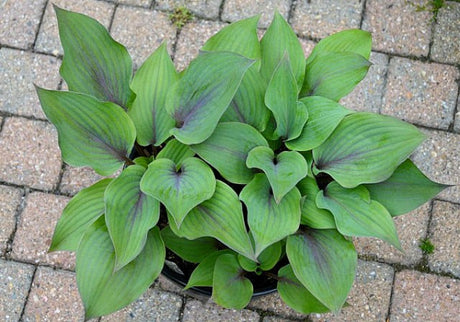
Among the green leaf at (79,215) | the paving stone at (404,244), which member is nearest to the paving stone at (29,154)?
the green leaf at (79,215)

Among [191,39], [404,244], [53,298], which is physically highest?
[191,39]

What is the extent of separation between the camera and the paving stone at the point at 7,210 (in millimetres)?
2178

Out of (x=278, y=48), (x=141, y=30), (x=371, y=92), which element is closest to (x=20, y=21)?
(x=141, y=30)

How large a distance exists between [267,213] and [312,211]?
0.43 feet

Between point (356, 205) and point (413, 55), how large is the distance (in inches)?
45.2

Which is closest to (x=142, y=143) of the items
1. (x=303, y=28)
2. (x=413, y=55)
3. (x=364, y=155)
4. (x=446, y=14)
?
(x=364, y=155)

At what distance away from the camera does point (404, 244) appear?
7.21 ft

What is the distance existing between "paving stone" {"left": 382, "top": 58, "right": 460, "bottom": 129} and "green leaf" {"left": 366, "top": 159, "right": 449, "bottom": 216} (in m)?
0.89

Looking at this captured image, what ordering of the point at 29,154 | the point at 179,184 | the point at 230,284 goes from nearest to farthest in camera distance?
the point at 179,184 < the point at 230,284 < the point at 29,154

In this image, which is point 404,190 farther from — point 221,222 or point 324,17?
point 324,17

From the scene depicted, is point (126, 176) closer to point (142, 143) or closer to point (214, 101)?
point (142, 143)

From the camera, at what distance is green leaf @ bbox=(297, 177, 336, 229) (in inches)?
56.5

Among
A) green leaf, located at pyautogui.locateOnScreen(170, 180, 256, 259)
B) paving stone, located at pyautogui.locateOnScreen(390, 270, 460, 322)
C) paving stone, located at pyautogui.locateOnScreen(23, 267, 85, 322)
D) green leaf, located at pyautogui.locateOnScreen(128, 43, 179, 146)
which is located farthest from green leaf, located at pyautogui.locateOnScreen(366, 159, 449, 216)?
paving stone, located at pyautogui.locateOnScreen(23, 267, 85, 322)

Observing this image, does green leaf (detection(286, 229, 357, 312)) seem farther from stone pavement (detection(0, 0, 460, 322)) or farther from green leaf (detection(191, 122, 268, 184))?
stone pavement (detection(0, 0, 460, 322))
